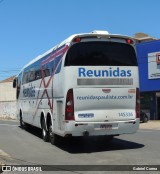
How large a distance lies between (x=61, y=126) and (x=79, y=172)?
399cm

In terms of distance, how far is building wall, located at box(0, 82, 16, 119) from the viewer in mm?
52719

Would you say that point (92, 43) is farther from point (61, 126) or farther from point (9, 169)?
point (9, 169)

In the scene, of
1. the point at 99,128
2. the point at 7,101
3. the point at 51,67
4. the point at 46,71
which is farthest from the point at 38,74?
the point at 7,101

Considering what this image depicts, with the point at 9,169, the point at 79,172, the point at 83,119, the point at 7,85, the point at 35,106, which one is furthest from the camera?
the point at 7,85

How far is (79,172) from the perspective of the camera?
1004cm

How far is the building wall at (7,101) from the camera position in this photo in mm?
52719

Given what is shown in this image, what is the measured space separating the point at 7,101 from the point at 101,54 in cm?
4355

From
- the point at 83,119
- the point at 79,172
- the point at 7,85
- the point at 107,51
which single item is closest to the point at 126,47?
the point at 107,51

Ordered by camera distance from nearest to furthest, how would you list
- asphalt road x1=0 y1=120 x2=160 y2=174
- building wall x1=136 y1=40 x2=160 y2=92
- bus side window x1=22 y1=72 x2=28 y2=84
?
asphalt road x1=0 y1=120 x2=160 y2=174
bus side window x1=22 y1=72 x2=28 y2=84
building wall x1=136 y1=40 x2=160 y2=92

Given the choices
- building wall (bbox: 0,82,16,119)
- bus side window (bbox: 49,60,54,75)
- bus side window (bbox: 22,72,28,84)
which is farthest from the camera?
building wall (bbox: 0,82,16,119)

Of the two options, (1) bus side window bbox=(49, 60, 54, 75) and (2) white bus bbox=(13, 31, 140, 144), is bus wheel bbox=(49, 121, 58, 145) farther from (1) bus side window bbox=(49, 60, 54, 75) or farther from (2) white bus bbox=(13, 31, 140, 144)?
(1) bus side window bbox=(49, 60, 54, 75)

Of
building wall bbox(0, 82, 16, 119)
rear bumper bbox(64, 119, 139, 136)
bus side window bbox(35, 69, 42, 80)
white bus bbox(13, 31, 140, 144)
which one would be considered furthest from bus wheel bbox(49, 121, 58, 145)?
building wall bbox(0, 82, 16, 119)

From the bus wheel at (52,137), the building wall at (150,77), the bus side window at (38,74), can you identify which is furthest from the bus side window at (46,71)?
the building wall at (150,77)

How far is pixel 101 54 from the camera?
13.8 m
